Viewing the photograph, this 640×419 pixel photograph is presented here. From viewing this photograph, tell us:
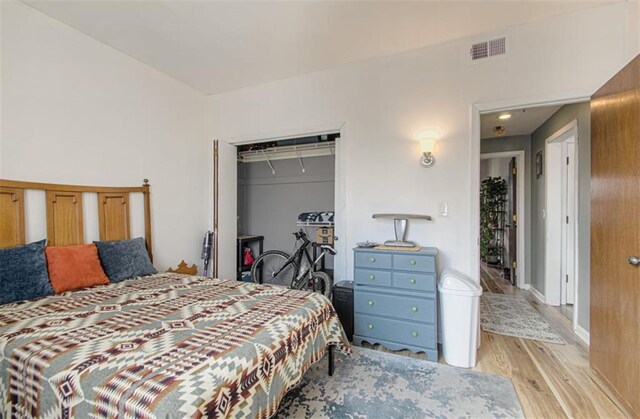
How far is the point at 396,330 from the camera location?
8.08 ft

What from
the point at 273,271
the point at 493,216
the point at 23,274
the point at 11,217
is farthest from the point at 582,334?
the point at 11,217

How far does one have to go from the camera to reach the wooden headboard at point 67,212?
209 centimetres

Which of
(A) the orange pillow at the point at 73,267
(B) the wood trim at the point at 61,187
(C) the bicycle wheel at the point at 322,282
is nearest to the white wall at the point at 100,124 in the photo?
(B) the wood trim at the point at 61,187

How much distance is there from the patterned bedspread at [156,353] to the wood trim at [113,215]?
Result: 2.74 feet

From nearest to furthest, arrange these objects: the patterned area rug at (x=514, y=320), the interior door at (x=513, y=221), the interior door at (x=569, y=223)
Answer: the patterned area rug at (x=514, y=320) → the interior door at (x=569, y=223) → the interior door at (x=513, y=221)

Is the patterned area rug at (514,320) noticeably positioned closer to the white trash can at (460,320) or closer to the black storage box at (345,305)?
the white trash can at (460,320)

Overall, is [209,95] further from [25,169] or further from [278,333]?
[278,333]

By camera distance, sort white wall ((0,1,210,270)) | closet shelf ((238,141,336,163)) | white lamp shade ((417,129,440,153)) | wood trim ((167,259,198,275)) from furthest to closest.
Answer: closet shelf ((238,141,336,163)) → wood trim ((167,259,198,275)) → white lamp shade ((417,129,440,153)) → white wall ((0,1,210,270))

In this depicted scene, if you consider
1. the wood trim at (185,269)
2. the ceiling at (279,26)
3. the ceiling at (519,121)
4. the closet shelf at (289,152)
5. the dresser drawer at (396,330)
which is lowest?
the dresser drawer at (396,330)

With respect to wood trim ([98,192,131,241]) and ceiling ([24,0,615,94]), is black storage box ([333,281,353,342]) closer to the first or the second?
wood trim ([98,192,131,241])

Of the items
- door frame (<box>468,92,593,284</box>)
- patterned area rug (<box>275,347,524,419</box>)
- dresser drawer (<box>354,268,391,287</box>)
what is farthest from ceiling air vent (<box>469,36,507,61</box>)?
patterned area rug (<box>275,347,524,419</box>)

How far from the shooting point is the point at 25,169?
2.21 m

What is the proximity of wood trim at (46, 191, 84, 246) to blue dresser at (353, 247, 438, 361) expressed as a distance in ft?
8.04

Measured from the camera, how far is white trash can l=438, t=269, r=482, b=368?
7.45 feet
